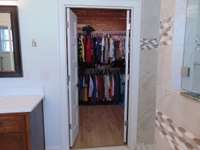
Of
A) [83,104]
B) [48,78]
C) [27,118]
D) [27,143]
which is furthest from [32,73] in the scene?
[83,104]

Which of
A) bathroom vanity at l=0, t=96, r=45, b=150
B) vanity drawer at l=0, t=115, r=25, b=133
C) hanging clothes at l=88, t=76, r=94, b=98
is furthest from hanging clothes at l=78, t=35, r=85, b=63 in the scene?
vanity drawer at l=0, t=115, r=25, b=133

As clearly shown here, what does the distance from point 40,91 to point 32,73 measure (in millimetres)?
270

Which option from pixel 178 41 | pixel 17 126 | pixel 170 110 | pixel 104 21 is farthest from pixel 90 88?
pixel 178 41

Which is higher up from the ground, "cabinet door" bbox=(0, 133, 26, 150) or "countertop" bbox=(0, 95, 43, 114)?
"countertop" bbox=(0, 95, 43, 114)

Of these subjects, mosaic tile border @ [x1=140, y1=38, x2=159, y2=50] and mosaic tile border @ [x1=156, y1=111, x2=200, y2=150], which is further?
mosaic tile border @ [x1=140, y1=38, x2=159, y2=50]

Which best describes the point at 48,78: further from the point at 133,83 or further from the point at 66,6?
the point at 133,83

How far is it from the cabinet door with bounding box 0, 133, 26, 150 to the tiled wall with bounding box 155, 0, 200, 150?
1.48 meters

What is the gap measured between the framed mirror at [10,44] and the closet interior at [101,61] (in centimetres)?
205

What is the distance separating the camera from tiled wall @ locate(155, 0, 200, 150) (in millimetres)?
832

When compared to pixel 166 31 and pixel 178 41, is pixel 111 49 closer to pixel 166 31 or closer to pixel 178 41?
pixel 166 31

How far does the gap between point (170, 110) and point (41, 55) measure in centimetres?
194

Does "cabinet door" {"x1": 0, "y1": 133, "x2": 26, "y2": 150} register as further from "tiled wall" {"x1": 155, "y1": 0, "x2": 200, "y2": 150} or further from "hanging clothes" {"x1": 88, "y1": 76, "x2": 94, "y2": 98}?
"hanging clothes" {"x1": 88, "y1": 76, "x2": 94, "y2": 98}

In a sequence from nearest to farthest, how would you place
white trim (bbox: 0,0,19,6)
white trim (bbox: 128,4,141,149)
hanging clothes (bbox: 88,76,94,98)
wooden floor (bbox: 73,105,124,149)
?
white trim (bbox: 0,0,19,6) < white trim (bbox: 128,4,141,149) < wooden floor (bbox: 73,105,124,149) < hanging clothes (bbox: 88,76,94,98)

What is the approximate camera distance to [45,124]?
2662mm
